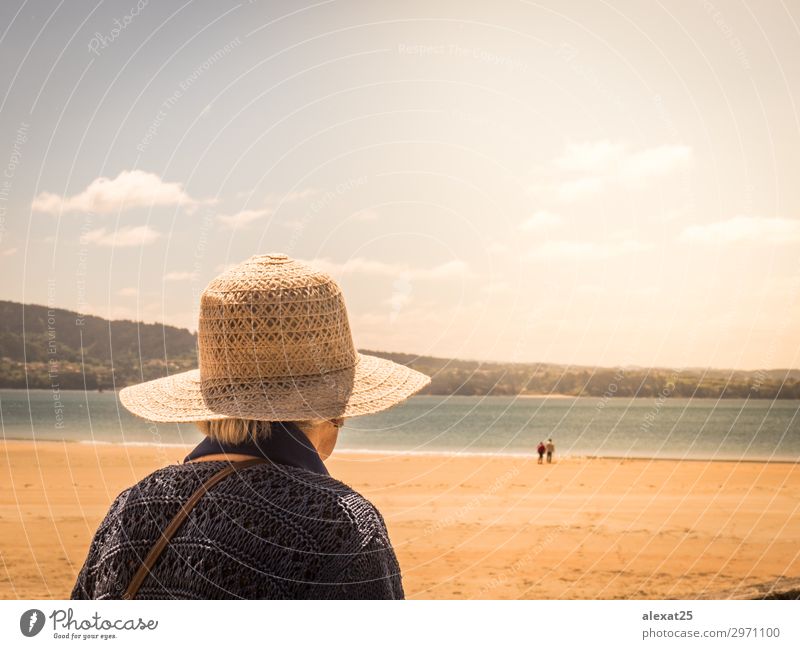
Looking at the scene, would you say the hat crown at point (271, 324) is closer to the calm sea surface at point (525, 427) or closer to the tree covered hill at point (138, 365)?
the tree covered hill at point (138, 365)

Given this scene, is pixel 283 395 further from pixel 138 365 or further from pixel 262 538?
pixel 138 365

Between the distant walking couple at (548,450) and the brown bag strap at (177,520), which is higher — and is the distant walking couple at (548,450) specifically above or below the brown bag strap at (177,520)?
below

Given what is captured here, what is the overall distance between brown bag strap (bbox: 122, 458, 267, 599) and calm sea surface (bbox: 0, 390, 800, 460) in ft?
85.4

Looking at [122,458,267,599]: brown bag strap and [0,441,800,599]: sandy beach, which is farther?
[0,441,800,599]: sandy beach

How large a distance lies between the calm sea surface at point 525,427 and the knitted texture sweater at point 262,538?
26.1 metres

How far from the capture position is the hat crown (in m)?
2.31

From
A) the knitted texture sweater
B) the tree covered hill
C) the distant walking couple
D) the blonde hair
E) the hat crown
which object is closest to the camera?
the knitted texture sweater

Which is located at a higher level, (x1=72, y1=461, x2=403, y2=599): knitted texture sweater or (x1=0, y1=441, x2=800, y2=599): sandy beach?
(x1=72, y1=461, x2=403, y2=599): knitted texture sweater

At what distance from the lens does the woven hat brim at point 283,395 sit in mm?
2178

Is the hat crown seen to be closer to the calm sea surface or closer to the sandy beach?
the sandy beach

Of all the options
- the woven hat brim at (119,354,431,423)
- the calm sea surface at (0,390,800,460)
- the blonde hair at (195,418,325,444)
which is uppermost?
the woven hat brim at (119,354,431,423)

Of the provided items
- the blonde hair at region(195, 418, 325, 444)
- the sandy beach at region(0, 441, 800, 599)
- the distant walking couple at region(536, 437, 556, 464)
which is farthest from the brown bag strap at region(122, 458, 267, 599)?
the distant walking couple at region(536, 437, 556, 464)

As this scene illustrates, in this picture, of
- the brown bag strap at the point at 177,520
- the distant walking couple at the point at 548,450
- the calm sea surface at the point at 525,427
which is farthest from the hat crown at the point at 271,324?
the calm sea surface at the point at 525,427
